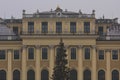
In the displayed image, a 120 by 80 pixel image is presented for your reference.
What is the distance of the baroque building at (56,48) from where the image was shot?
8644 cm

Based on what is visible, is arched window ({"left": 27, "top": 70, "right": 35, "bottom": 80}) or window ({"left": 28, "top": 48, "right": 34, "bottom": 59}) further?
arched window ({"left": 27, "top": 70, "right": 35, "bottom": 80})

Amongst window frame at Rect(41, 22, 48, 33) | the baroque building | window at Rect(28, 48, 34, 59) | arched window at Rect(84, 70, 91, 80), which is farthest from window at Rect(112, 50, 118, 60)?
window at Rect(28, 48, 34, 59)

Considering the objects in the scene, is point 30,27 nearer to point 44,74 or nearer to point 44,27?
point 44,27

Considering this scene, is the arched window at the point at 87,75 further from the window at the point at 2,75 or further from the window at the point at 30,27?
the window at the point at 2,75

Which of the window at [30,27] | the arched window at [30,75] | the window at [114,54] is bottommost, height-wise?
the arched window at [30,75]

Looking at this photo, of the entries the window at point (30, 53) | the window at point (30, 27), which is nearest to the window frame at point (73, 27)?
the window at point (30, 27)

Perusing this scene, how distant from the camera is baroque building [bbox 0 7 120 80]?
8644 cm

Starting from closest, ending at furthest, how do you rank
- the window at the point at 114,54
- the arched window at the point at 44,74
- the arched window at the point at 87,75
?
the arched window at the point at 44,74, the arched window at the point at 87,75, the window at the point at 114,54

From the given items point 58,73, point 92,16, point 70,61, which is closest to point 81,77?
point 70,61

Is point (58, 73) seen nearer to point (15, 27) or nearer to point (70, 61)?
point (70, 61)

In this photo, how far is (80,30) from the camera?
86.9 m

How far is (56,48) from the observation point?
86.6 metres

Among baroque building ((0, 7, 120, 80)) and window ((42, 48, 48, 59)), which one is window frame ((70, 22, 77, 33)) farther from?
window ((42, 48, 48, 59))

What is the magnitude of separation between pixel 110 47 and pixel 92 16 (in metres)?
4.95
